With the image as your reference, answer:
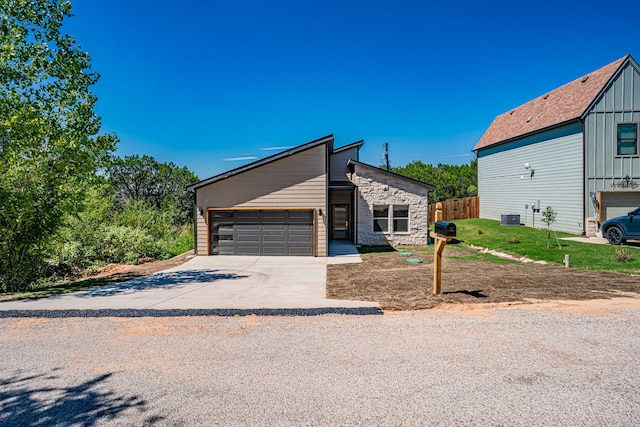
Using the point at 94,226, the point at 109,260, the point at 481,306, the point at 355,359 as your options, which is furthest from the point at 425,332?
the point at 94,226

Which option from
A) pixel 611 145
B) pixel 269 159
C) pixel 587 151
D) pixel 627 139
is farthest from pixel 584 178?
pixel 269 159

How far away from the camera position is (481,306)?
686 cm

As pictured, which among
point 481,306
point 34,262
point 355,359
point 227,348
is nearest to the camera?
point 355,359

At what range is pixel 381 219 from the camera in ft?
60.3

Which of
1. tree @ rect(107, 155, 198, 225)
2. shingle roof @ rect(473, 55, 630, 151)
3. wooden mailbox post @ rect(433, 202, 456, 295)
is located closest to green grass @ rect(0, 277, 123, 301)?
wooden mailbox post @ rect(433, 202, 456, 295)

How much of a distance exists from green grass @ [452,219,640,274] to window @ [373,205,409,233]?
3339 mm

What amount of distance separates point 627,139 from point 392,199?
11.2 meters

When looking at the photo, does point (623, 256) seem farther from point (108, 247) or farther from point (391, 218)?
point (108, 247)

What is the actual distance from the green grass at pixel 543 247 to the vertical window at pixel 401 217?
10.5 ft

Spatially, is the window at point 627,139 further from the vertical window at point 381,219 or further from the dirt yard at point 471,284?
the vertical window at point 381,219

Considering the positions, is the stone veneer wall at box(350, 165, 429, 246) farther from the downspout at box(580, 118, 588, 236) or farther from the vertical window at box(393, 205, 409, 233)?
the downspout at box(580, 118, 588, 236)

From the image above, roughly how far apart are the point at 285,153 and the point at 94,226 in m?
8.46

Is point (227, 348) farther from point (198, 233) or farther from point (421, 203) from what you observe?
point (421, 203)

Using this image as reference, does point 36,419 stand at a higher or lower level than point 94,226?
lower
